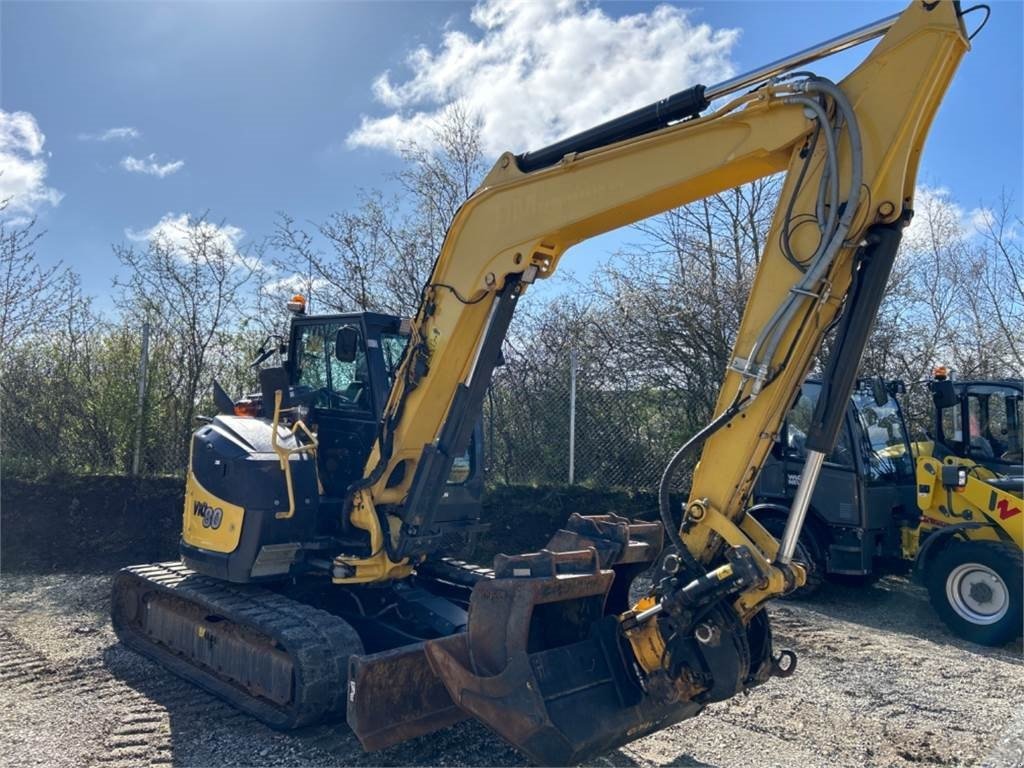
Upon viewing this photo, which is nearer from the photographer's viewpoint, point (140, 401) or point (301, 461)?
point (301, 461)

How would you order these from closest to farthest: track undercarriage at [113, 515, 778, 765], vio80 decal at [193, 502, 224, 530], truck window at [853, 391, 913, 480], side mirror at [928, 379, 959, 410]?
1. track undercarriage at [113, 515, 778, 765]
2. vio80 decal at [193, 502, 224, 530]
3. truck window at [853, 391, 913, 480]
4. side mirror at [928, 379, 959, 410]

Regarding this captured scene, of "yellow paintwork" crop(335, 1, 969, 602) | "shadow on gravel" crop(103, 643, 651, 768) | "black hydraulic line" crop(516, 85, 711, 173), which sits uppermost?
"black hydraulic line" crop(516, 85, 711, 173)

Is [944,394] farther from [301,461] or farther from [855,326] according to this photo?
[301,461]

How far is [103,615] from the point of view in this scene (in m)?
7.18

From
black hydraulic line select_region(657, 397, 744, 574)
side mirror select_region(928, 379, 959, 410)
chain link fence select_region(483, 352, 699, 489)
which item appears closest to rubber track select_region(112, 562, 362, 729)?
black hydraulic line select_region(657, 397, 744, 574)

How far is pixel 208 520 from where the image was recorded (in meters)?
5.34

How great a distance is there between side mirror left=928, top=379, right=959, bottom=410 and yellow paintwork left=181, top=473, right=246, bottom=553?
6.88 meters

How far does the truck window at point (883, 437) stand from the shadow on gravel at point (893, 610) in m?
1.23

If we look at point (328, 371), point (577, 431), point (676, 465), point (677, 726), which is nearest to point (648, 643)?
point (676, 465)

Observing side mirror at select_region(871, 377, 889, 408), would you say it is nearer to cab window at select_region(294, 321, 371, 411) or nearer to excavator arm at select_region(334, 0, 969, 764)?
excavator arm at select_region(334, 0, 969, 764)

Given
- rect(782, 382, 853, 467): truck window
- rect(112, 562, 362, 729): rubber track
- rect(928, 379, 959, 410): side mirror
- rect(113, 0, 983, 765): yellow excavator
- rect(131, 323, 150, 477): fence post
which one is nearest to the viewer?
rect(113, 0, 983, 765): yellow excavator

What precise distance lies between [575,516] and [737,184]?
190cm

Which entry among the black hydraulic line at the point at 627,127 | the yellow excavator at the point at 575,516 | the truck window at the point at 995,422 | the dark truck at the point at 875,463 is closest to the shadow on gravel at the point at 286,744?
the yellow excavator at the point at 575,516

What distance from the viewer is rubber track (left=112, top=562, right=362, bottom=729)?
4.37 meters
